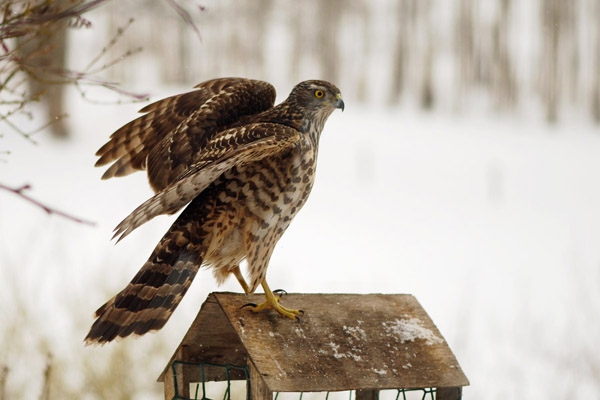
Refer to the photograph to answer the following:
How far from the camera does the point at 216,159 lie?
289cm

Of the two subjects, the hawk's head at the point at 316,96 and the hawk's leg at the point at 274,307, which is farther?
the hawk's head at the point at 316,96

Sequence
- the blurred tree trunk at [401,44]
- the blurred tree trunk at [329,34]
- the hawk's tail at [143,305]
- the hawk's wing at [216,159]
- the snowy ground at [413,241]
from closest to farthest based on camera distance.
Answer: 1. the hawk's wing at [216,159]
2. the hawk's tail at [143,305]
3. the snowy ground at [413,241]
4. the blurred tree trunk at [401,44]
5. the blurred tree trunk at [329,34]

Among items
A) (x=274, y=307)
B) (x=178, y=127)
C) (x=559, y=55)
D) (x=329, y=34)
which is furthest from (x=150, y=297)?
(x=329, y=34)

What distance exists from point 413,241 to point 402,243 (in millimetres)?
217

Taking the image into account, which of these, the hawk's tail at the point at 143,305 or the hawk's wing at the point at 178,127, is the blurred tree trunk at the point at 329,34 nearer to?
the hawk's wing at the point at 178,127

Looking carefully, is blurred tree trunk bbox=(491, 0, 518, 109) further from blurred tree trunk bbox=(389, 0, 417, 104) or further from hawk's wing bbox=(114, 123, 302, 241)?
hawk's wing bbox=(114, 123, 302, 241)

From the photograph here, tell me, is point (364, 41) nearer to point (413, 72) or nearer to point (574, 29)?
point (413, 72)

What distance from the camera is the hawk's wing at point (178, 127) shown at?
346cm

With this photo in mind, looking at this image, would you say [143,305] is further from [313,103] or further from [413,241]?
[413,241]

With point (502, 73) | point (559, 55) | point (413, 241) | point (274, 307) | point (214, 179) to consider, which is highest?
point (214, 179)

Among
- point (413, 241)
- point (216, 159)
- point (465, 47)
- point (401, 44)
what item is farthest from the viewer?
point (401, 44)

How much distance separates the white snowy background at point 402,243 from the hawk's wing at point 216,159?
134 centimetres

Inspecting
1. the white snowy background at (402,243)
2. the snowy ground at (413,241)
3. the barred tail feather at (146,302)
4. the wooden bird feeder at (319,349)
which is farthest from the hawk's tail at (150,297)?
the snowy ground at (413,241)

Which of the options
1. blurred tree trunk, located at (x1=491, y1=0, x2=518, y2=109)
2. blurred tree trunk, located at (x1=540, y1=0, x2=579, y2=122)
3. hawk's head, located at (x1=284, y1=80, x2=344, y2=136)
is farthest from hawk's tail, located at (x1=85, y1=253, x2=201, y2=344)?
blurred tree trunk, located at (x1=491, y1=0, x2=518, y2=109)
